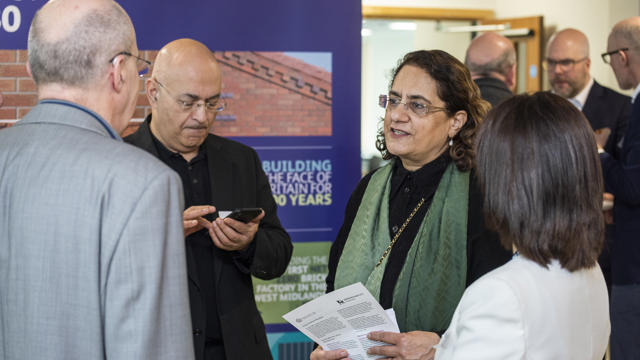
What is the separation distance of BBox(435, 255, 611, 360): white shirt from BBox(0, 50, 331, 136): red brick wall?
230 centimetres

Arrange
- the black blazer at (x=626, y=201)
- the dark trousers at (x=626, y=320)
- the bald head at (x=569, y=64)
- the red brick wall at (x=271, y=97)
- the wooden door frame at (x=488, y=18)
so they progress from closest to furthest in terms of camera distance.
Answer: the black blazer at (x=626, y=201), the dark trousers at (x=626, y=320), the red brick wall at (x=271, y=97), the bald head at (x=569, y=64), the wooden door frame at (x=488, y=18)

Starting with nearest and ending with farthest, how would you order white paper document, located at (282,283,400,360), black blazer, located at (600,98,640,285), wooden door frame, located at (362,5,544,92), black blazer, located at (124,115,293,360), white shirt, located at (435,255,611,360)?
white shirt, located at (435,255,611,360), white paper document, located at (282,283,400,360), black blazer, located at (124,115,293,360), black blazer, located at (600,98,640,285), wooden door frame, located at (362,5,544,92)

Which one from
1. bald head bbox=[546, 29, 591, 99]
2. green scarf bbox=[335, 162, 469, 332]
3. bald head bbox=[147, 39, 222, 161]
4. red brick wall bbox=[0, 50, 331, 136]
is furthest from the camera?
bald head bbox=[546, 29, 591, 99]

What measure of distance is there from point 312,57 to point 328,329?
195 cm

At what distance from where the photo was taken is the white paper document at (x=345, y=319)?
1949 millimetres

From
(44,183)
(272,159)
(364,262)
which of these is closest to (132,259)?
(44,183)

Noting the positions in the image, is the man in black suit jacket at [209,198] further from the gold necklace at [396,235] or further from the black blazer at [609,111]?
the black blazer at [609,111]

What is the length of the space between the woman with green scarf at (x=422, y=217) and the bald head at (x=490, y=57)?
7.07 feet

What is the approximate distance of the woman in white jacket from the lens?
1304 millimetres

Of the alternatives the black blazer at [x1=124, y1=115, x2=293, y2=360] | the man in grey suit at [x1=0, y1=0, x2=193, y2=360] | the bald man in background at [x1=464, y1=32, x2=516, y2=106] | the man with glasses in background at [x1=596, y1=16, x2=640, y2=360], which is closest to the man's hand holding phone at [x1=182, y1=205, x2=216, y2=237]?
the black blazer at [x1=124, y1=115, x2=293, y2=360]

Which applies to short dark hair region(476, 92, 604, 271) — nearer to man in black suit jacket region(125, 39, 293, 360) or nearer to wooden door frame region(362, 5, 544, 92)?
man in black suit jacket region(125, 39, 293, 360)

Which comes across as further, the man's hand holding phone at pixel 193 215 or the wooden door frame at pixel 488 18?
the wooden door frame at pixel 488 18

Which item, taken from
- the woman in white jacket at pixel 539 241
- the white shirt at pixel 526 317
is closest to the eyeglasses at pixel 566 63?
the woman in white jacket at pixel 539 241

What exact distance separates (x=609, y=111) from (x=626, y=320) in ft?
4.30
